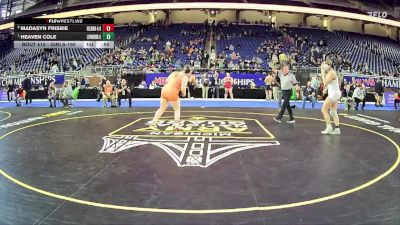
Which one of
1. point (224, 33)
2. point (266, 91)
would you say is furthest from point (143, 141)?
point (224, 33)

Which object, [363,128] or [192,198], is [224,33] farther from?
[192,198]

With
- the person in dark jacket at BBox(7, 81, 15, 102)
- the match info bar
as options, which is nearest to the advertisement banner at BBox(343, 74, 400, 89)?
the match info bar

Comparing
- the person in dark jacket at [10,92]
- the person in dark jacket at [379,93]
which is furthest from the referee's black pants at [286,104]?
the person in dark jacket at [10,92]

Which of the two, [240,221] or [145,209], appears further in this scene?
[145,209]

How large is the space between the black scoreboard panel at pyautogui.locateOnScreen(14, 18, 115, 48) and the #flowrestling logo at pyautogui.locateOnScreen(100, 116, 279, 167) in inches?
247

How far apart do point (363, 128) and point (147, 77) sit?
1499cm

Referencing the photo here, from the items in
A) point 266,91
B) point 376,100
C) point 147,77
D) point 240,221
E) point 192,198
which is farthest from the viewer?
point 147,77

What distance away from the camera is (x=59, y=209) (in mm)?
4445

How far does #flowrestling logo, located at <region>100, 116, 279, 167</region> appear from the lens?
7.16m

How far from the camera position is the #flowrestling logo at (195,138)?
716 cm

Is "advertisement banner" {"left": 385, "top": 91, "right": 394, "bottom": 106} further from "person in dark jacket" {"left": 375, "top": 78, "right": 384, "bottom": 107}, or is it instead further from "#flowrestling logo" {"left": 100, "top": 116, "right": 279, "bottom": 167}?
"#flowrestling logo" {"left": 100, "top": 116, "right": 279, "bottom": 167}

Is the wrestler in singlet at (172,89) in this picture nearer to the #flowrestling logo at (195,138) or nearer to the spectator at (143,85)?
the #flowrestling logo at (195,138)

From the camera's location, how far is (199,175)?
230 inches

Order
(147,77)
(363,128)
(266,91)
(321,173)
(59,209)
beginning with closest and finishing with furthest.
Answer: (59,209) → (321,173) → (363,128) → (266,91) → (147,77)
